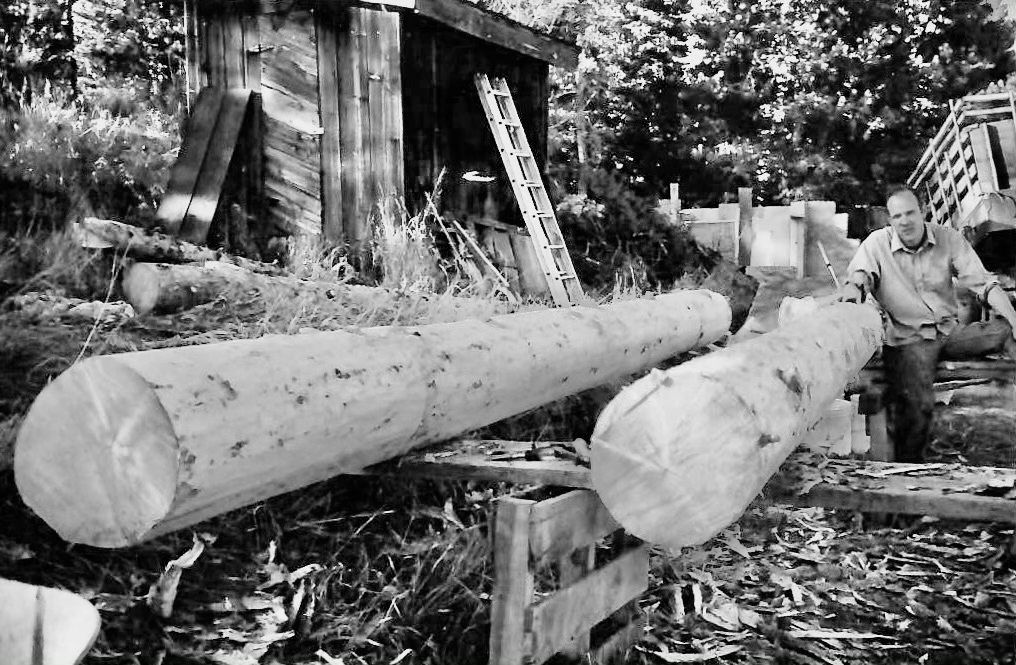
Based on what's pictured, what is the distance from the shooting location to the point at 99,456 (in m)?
1.95

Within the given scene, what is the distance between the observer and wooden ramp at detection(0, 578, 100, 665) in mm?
1300

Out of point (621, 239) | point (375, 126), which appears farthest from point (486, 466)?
point (621, 239)

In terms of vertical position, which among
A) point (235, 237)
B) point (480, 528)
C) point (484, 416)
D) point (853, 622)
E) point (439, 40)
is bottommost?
point (853, 622)

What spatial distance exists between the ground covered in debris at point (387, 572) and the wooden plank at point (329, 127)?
213cm

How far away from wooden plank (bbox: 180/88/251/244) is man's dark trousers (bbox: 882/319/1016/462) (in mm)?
4114

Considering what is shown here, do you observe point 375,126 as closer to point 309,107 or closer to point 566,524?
point 309,107

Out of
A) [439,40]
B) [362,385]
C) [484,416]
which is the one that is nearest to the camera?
[362,385]

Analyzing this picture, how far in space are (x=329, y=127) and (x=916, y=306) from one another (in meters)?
3.94

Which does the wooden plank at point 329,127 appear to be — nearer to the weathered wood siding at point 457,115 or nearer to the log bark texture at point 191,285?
the weathered wood siding at point 457,115

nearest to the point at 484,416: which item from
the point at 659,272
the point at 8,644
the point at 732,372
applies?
the point at 732,372

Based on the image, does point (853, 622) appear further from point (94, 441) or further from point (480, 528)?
point (94, 441)

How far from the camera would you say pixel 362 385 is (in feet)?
8.12

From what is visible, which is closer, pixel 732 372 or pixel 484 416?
pixel 732 372

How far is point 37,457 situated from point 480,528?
1794 mm
